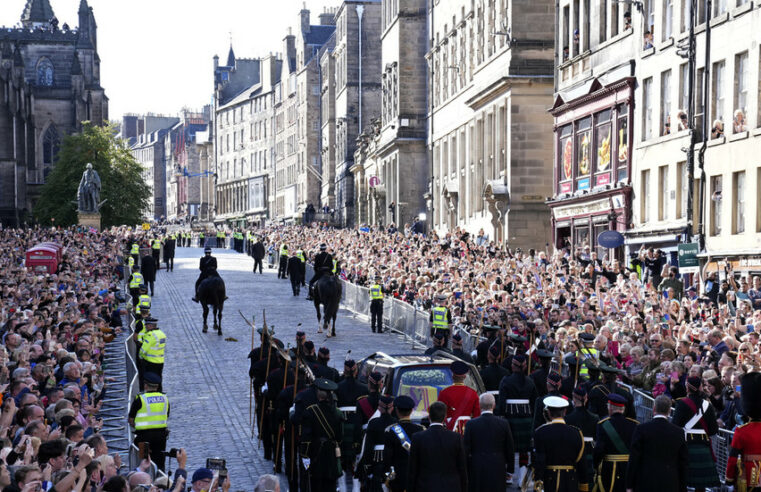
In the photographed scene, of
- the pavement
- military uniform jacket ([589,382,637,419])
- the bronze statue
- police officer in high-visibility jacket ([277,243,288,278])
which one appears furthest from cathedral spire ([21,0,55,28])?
military uniform jacket ([589,382,637,419])

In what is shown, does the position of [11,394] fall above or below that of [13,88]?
below

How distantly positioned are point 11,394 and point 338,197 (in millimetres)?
84172

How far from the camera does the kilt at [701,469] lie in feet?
35.8

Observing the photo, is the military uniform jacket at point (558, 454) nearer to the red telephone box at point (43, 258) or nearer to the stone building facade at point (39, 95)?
the red telephone box at point (43, 258)

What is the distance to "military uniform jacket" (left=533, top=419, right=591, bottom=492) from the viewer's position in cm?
1048

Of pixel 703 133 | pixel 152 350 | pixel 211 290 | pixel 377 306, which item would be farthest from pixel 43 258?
pixel 703 133

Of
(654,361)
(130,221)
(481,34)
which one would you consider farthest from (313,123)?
(654,361)

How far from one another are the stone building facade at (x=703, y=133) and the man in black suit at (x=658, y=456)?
1680cm

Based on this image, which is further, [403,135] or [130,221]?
[130,221]

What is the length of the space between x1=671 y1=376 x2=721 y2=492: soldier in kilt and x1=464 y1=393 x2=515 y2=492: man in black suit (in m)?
1.73

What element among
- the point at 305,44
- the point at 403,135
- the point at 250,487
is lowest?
the point at 250,487

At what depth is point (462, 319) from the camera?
957 inches

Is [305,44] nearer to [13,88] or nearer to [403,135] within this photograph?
[13,88]

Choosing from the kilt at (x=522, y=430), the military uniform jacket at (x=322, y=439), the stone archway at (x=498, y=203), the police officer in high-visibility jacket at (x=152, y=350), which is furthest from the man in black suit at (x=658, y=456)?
the stone archway at (x=498, y=203)
